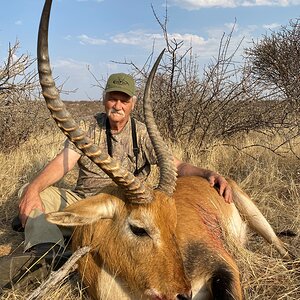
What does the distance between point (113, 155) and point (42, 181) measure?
111 cm

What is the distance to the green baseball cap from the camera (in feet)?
18.9

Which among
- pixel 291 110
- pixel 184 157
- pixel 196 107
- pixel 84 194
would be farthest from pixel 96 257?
pixel 291 110

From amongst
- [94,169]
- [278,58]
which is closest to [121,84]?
[94,169]

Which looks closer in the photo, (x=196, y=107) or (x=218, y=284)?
(x=218, y=284)

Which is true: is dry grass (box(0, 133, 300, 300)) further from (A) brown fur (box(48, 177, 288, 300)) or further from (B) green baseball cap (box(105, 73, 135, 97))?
(B) green baseball cap (box(105, 73, 135, 97))

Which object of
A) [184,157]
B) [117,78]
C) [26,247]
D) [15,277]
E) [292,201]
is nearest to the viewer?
[15,277]

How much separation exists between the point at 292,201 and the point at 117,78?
Answer: 132 inches

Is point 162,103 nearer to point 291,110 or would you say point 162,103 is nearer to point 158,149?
point 291,110

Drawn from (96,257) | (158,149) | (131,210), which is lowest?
(96,257)

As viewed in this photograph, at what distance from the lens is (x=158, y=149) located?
4797 millimetres

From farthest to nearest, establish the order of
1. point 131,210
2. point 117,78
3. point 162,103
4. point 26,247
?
point 162,103
point 117,78
point 26,247
point 131,210

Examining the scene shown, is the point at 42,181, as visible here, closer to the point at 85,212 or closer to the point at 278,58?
the point at 85,212

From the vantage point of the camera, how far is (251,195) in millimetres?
7598

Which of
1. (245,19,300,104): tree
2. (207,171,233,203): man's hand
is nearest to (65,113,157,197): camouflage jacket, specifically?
(207,171,233,203): man's hand
